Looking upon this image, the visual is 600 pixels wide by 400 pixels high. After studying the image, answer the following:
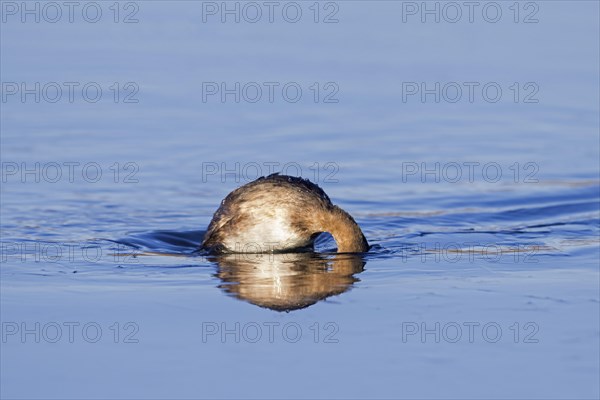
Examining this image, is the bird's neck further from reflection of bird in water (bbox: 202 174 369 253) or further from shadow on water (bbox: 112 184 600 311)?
shadow on water (bbox: 112 184 600 311)

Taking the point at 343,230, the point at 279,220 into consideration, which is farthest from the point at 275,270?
the point at 343,230

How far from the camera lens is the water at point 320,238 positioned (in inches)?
375

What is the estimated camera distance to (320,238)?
45.2 feet

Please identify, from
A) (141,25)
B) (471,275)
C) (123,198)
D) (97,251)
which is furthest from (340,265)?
(141,25)

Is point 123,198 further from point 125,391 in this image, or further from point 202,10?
point 202,10

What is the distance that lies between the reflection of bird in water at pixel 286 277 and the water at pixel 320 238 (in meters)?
0.04

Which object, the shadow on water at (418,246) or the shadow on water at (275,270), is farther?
the shadow on water at (418,246)

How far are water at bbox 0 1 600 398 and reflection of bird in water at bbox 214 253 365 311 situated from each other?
0.04 meters

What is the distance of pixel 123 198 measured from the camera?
15.1m

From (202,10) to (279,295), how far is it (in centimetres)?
1186

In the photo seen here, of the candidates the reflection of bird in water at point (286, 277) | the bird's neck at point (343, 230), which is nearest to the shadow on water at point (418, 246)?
the reflection of bird in water at point (286, 277)

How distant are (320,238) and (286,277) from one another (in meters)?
1.94

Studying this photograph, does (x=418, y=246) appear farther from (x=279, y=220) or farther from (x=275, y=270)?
(x=275, y=270)

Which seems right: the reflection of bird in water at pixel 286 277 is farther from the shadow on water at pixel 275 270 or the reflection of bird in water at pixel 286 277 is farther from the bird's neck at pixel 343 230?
the bird's neck at pixel 343 230
